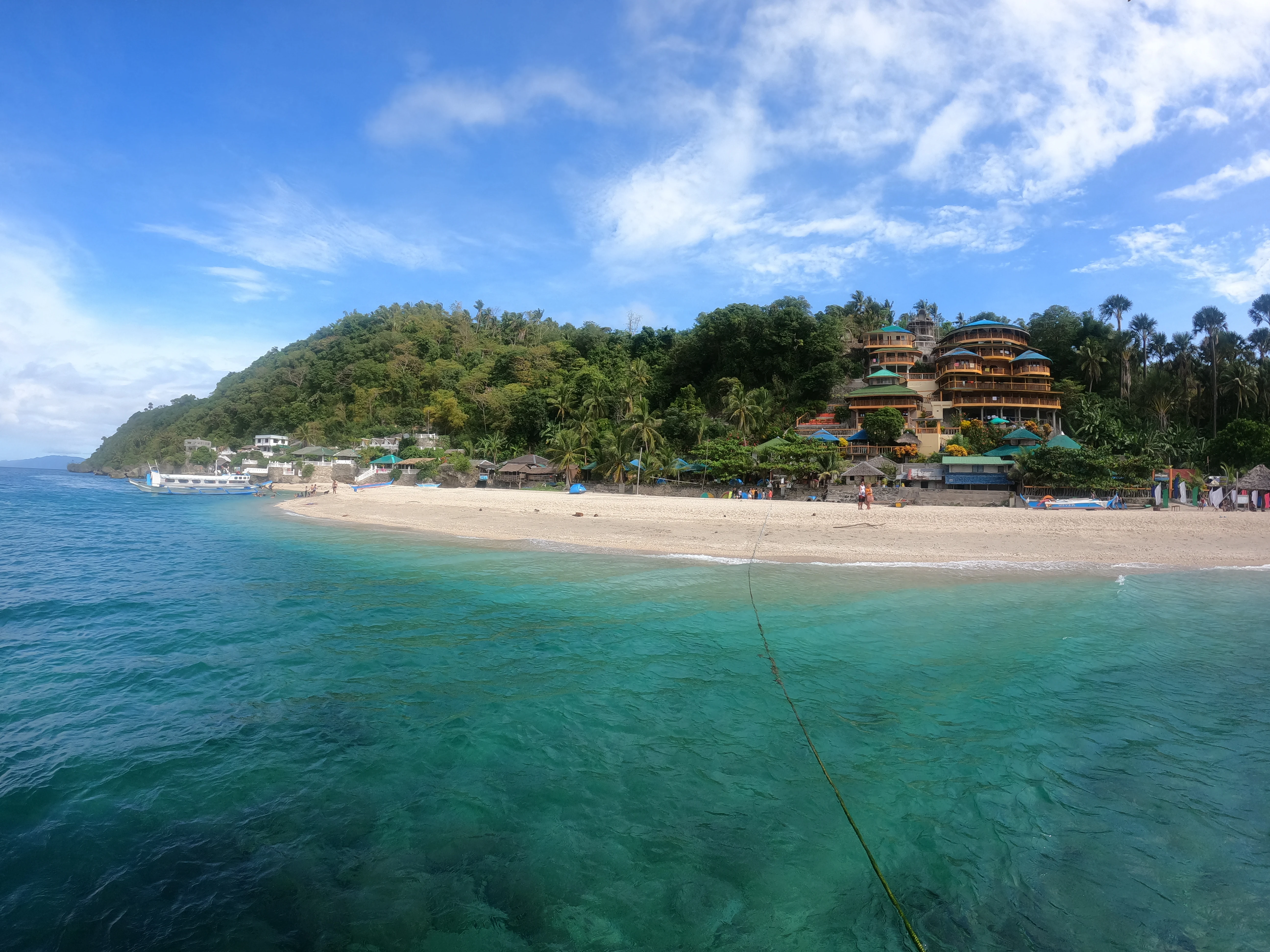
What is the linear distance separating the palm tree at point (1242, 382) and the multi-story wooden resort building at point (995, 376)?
9.39 meters

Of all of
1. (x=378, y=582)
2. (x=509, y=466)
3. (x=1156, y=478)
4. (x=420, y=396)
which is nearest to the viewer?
(x=378, y=582)

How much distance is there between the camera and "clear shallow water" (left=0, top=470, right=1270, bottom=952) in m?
4.12

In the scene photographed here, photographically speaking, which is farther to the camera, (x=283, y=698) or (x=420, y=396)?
(x=420, y=396)

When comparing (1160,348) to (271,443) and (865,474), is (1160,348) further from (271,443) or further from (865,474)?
(271,443)

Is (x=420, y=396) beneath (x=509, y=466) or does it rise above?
above

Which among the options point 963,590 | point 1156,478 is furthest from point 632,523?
point 1156,478

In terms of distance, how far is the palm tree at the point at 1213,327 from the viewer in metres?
39.8

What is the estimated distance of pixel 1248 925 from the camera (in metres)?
4.11

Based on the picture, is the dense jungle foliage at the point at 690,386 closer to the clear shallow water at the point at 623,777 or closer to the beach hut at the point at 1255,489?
the beach hut at the point at 1255,489

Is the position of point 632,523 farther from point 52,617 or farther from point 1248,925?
point 1248,925

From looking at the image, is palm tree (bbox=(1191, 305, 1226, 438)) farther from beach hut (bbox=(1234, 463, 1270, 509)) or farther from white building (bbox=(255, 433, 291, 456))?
white building (bbox=(255, 433, 291, 456))

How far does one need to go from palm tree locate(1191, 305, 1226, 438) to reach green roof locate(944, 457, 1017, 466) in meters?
18.7

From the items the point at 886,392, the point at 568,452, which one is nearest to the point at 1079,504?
the point at 886,392

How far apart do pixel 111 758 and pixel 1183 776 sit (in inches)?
425
